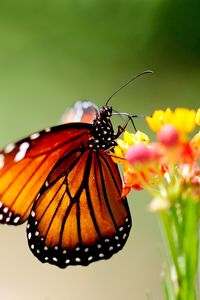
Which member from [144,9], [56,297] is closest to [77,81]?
[144,9]

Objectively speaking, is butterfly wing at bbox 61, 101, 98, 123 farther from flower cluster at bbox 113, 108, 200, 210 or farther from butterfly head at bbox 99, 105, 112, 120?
flower cluster at bbox 113, 108, 200, 210

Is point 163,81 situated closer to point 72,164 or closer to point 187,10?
point 187,10

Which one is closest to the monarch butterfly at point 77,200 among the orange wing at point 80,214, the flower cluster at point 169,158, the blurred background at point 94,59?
the orange wing at point 80,214

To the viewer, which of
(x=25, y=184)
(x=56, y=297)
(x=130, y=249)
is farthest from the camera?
(x=130, y=249)

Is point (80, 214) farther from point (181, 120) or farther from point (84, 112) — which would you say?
point (181, 120)

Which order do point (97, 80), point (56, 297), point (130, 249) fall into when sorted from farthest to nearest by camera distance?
point (97, 80)
point (130, 249)
point (56, 297)

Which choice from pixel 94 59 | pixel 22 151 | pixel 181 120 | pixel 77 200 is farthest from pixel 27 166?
pixel 94 59

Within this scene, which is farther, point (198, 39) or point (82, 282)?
point (198, 39)

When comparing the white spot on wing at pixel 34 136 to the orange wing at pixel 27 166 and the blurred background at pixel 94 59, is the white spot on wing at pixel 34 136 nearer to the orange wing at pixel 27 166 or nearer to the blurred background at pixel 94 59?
the orange wing at pixel 27 166
